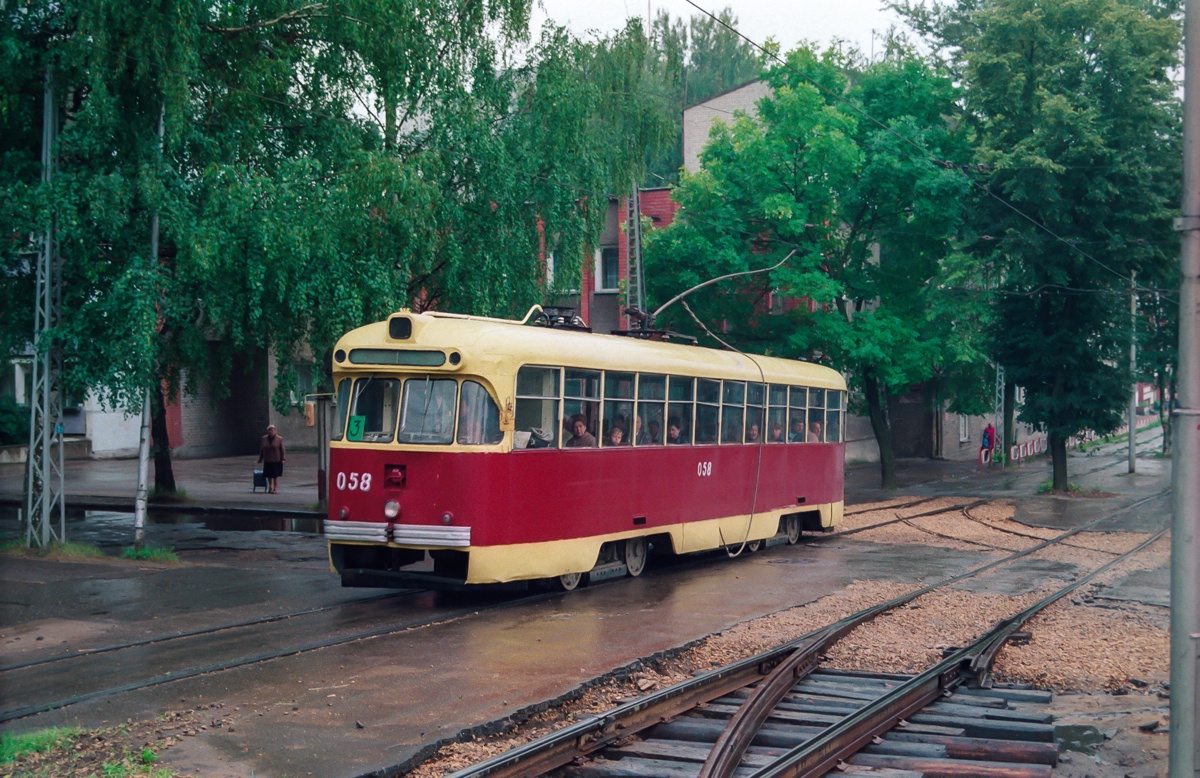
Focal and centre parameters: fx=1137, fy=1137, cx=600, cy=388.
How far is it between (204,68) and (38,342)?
439 cm

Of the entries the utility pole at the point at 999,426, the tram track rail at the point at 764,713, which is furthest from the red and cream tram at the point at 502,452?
the utility pole at the point at 999,426

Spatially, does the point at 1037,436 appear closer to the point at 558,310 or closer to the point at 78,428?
the point at 78,428

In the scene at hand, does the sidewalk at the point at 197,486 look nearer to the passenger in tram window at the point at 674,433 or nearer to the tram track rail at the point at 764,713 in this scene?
the passenger in tram window at the point at 674,433

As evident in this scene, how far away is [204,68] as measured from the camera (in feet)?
52.2

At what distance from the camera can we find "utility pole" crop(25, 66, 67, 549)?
Result: 1488cm

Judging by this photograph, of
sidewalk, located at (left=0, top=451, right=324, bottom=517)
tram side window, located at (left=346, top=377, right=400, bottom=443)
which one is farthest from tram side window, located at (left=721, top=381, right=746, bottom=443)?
sidewalk, located at (left=0, top=451, right=324, bottom=517)

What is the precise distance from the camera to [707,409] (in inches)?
638

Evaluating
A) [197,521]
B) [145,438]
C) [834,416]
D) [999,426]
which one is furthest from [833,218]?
[999,426]

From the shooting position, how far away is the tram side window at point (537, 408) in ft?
40.0

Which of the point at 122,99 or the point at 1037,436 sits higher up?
the point at 122,99

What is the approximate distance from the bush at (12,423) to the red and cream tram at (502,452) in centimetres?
2559

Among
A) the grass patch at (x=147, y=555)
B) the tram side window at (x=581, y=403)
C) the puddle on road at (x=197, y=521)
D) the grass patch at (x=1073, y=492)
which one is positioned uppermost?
the tram side window at (x=581, y=403)

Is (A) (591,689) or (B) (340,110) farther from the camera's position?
(B) (340,110)

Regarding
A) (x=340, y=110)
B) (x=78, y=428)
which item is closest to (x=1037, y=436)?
(x=78, y=428)
